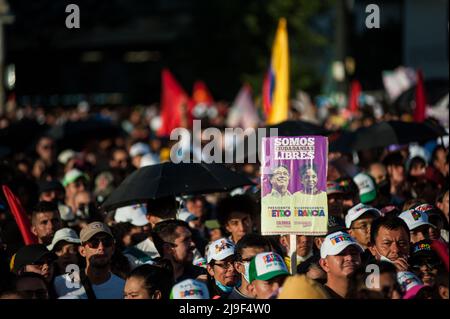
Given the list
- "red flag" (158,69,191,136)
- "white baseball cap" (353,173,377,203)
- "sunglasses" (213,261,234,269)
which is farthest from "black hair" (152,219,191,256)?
"red flag" (158,69,191,136)

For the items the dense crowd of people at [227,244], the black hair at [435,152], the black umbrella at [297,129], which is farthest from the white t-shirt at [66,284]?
the black hair at [435,152]

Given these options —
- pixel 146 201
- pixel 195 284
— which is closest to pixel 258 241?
pixel 195 284

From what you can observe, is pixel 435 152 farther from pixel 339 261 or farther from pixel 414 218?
pixel 339 261

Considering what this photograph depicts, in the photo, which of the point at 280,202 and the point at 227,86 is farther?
the point at 227,86

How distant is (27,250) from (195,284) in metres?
1.83

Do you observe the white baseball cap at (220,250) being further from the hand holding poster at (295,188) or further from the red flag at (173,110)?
the red flag at (173,110)

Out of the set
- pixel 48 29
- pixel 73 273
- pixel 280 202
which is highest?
pixel 48 29

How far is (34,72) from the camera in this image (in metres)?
52.8

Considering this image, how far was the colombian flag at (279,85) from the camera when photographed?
1656 cm

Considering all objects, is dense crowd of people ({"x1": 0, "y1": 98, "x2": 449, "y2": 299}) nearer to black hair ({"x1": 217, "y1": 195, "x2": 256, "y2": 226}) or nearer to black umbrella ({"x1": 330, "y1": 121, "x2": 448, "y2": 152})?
black hair ({"x1": 217, "y1": 195, "x2": 256, "y2": 226})

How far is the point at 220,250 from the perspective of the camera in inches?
324

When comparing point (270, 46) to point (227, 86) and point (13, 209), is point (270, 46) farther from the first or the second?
point (13, 209)

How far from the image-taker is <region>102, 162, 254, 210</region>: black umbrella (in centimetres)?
996

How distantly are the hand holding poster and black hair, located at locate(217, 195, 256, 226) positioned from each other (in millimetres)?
1977
